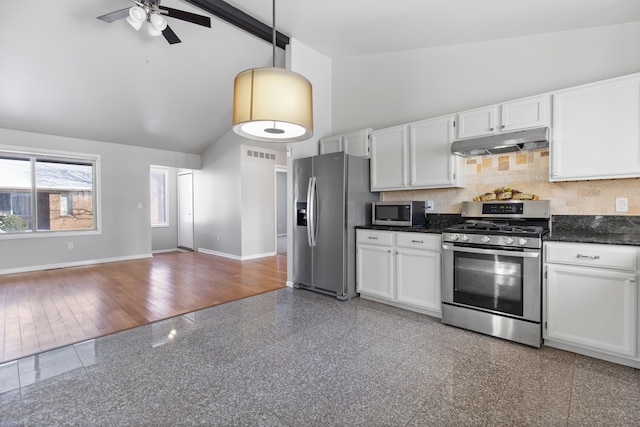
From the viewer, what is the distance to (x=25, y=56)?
3773 mm

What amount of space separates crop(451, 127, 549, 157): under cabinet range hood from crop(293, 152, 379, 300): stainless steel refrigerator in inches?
47.4

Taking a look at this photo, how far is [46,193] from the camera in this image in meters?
5.73

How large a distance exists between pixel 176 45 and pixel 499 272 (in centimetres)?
465

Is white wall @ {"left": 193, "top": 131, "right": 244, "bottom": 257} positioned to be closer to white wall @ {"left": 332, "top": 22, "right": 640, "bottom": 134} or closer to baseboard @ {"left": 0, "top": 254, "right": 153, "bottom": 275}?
baseboard @ {"left": 0, "top": 254, "right": 153, "bottom": 275}

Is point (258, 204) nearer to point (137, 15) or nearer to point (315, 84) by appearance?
point (315, 84)

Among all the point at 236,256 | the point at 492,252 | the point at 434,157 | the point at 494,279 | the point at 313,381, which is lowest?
the point at 313,381

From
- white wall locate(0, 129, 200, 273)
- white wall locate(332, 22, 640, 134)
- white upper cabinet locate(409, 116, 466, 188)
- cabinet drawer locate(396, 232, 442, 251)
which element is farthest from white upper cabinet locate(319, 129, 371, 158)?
white wall locate(0, 129, 200, 273)

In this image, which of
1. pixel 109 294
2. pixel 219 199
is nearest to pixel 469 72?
pixel 109 294

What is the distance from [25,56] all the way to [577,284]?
6.27 meters

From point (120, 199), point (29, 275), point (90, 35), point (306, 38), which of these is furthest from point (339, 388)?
→ point (120, 199)

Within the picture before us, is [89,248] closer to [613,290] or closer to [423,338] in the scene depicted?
[423,338]

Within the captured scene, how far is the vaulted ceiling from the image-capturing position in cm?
290

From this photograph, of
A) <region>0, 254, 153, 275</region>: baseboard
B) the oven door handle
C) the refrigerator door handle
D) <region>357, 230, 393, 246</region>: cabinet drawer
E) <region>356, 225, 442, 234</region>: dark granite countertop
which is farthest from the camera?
<region>0, 254, 153, 275</region>: baseboard

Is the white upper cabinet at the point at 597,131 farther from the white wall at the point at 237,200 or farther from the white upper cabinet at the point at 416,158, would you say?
the white wall at the point at 237,200
